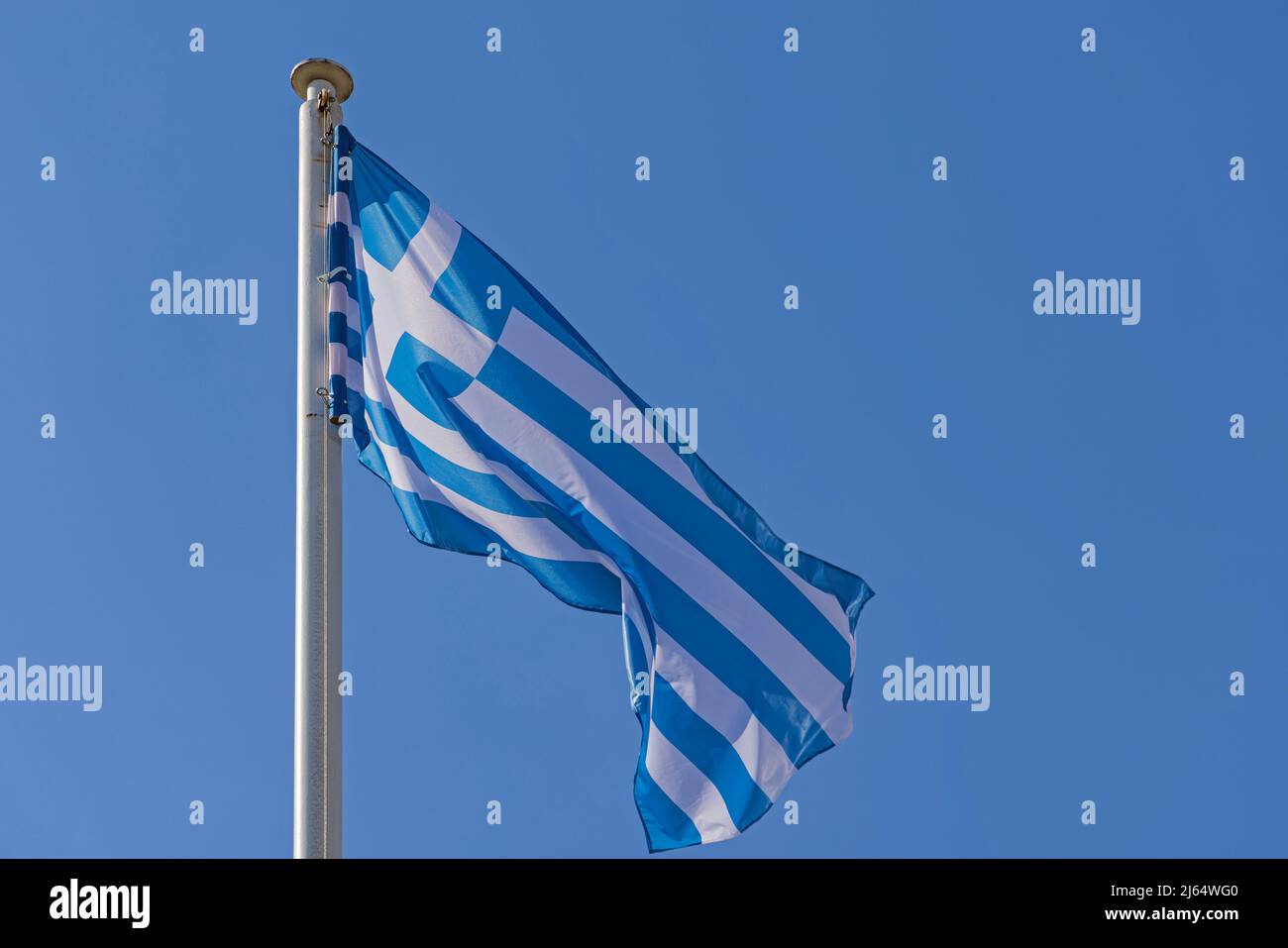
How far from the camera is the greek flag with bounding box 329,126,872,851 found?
15172 mm

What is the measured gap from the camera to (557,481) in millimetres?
15477

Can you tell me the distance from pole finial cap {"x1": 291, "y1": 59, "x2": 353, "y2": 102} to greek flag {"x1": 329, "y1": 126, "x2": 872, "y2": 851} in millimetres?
360

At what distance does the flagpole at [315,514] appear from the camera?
43.8 feet

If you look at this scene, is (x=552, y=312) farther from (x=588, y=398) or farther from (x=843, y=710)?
(x=843, y=710)

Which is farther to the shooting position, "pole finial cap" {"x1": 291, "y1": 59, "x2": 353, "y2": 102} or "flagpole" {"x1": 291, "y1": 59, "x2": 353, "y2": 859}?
"pole finial cap" {"x1": 291, "y1": 59, "x2": 353, "y2": 102}

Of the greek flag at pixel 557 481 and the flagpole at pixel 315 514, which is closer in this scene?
the flagpole at pixel 315 514

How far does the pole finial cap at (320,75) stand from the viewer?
15.3m

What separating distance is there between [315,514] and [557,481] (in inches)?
84.0

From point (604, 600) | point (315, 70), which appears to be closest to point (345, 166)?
point (315, 70)

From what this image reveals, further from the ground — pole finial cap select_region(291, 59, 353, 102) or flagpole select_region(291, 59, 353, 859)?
pole finial cap select_region(291, 59, 353, 102)

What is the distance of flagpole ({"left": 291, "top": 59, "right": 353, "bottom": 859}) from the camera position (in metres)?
13.3

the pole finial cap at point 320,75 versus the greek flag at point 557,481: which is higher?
the pole finial cap at point 320,75

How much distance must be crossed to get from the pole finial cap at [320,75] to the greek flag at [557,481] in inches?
14.2
